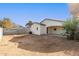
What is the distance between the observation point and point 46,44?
71.8 inches

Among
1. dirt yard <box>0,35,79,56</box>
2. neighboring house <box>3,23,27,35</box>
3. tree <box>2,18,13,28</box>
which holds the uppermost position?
tree <box>2,18,13,28</box>

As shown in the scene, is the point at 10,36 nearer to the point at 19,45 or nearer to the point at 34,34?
the point at 19,45

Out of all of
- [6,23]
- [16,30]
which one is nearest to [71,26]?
[16,30]

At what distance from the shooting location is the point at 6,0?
6.02 feet

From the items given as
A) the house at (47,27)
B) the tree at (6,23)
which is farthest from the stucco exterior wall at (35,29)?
the tree at (6,23)

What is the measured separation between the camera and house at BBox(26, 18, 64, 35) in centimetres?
182

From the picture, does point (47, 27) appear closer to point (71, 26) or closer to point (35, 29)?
point (35, 29)

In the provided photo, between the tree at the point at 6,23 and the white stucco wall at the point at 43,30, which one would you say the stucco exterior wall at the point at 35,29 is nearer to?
the white stucco wall at the point at 43,30

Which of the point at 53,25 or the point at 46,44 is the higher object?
the point at 53,25

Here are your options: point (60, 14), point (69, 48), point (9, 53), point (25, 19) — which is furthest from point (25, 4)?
point (69, 48)

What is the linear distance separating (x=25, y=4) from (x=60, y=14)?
40cm

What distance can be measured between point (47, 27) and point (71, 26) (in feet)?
0.85

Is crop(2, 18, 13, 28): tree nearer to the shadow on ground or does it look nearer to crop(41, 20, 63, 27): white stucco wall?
the shadow on ground

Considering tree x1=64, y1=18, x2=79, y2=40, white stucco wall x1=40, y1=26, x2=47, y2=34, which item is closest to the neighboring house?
white stucco wall x1=40, y1=26, x2=47, y2=34
